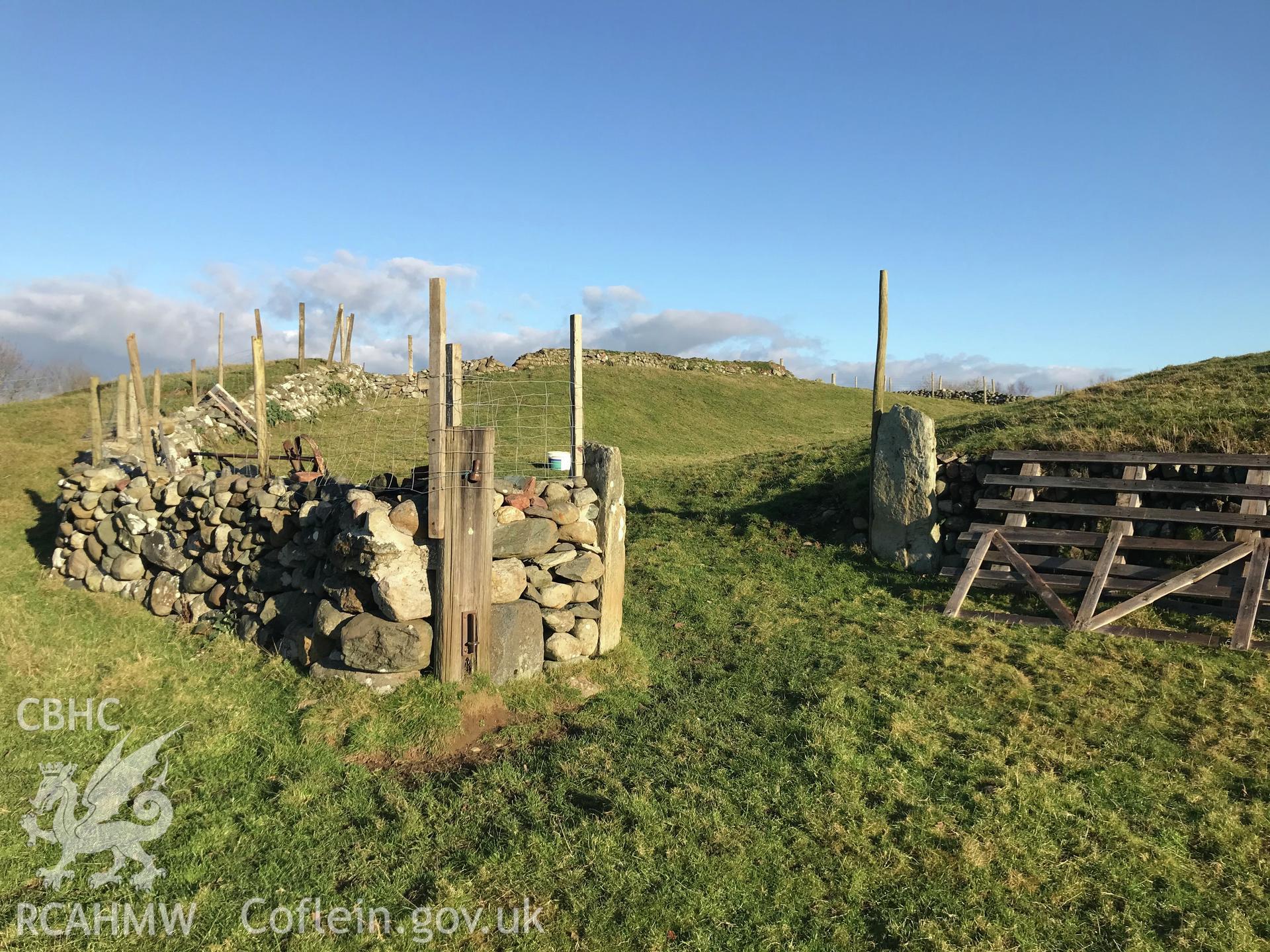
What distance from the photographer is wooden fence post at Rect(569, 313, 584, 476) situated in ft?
29.0

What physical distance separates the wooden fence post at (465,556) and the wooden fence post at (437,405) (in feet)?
0.19

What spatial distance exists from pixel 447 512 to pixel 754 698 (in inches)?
151

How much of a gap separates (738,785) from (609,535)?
3.51 metres

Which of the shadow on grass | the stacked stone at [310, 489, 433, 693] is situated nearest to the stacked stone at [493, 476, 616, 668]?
the stacked stone at [310, 489, 433, 693]

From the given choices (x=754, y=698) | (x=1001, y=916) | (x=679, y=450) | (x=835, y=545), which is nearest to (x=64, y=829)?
(x=754, y=698)

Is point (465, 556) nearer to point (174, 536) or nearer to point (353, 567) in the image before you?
point (353, 567)

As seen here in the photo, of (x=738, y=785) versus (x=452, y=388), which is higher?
(x=452, y=388)

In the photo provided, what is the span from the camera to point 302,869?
4879 mm

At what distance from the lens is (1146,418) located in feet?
41.5

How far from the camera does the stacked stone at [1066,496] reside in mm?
10180

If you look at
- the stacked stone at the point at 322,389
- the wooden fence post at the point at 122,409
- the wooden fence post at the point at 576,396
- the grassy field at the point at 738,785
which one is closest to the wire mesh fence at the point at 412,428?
the stacked stone at the point at 322,389

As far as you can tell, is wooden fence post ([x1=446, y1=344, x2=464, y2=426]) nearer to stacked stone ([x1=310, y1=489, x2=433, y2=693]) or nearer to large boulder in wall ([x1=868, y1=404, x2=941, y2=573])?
stacked stone ([x1=310, y1=489, x2=433, y2=693])

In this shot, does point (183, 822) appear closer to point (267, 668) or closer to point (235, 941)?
point (235, 941)

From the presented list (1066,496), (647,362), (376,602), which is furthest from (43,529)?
(647,362)
